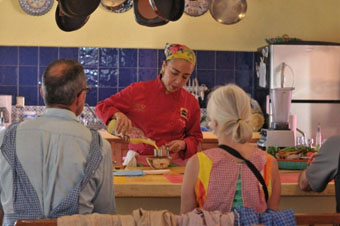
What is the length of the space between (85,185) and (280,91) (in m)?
2.59

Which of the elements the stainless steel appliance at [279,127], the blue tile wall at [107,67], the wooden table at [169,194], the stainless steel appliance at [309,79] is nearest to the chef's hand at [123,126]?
the wooden table at [169,194]

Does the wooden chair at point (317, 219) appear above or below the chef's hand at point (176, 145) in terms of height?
below

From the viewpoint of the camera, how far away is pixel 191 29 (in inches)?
252

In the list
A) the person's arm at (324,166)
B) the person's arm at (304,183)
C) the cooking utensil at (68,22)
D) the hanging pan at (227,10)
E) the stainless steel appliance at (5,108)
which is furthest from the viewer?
the stainless steel appliance at (5,108)

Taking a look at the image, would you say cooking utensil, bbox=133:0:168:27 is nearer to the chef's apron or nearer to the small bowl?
the small bowl

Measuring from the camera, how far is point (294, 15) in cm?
652

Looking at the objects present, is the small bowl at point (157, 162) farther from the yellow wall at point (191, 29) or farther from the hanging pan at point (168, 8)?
the yellow wall at point (191, 29)

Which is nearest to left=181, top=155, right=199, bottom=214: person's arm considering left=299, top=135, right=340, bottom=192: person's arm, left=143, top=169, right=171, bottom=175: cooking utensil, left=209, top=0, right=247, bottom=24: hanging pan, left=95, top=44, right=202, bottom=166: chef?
left=299, top=135, right=340, bottom=192: person's arm

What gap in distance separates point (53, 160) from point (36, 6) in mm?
4607

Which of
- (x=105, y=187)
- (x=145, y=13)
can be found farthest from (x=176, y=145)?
(x=105, y=187)

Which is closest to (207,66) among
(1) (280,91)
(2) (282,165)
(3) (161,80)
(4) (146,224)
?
(1) (280,91)

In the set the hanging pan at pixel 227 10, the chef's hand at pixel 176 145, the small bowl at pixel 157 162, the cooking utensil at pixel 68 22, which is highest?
the hanging pan at pixel 227 10

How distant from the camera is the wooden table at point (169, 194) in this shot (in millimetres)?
2629

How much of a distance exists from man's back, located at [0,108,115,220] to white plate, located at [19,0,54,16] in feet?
14.6
